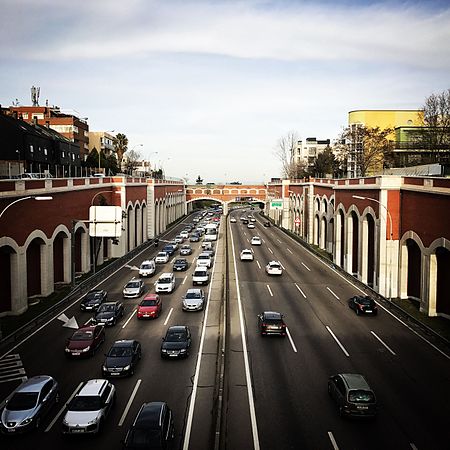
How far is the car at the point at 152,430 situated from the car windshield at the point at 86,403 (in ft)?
7.09

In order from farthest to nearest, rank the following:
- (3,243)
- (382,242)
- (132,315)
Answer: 1. (382,242)
2. (132,315)
3. (3,243)

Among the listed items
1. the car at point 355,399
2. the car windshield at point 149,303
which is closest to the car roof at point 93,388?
the car at point 355,399

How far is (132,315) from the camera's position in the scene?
3409 centimetres

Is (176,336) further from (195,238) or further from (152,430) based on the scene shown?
(195,238)

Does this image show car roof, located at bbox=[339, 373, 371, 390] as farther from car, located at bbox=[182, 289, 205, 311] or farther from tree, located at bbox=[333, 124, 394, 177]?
tree, located at bbox=[333, 124, 394, 177]

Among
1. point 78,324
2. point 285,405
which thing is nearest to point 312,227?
point 78,324

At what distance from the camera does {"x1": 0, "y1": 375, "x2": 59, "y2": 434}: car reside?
1736cm

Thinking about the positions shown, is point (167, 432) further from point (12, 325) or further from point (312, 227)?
point (312, 227)

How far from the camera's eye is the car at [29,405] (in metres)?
17.4

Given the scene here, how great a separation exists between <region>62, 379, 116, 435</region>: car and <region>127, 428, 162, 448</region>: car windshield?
2.41m

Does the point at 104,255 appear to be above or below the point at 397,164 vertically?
below

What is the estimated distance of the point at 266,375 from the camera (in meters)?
23.0

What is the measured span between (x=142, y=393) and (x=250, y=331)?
10.6m

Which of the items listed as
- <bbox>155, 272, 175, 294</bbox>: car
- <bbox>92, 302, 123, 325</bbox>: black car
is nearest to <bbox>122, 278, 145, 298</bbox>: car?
<bbox>155, 272, 175, 294</bbox>: car
